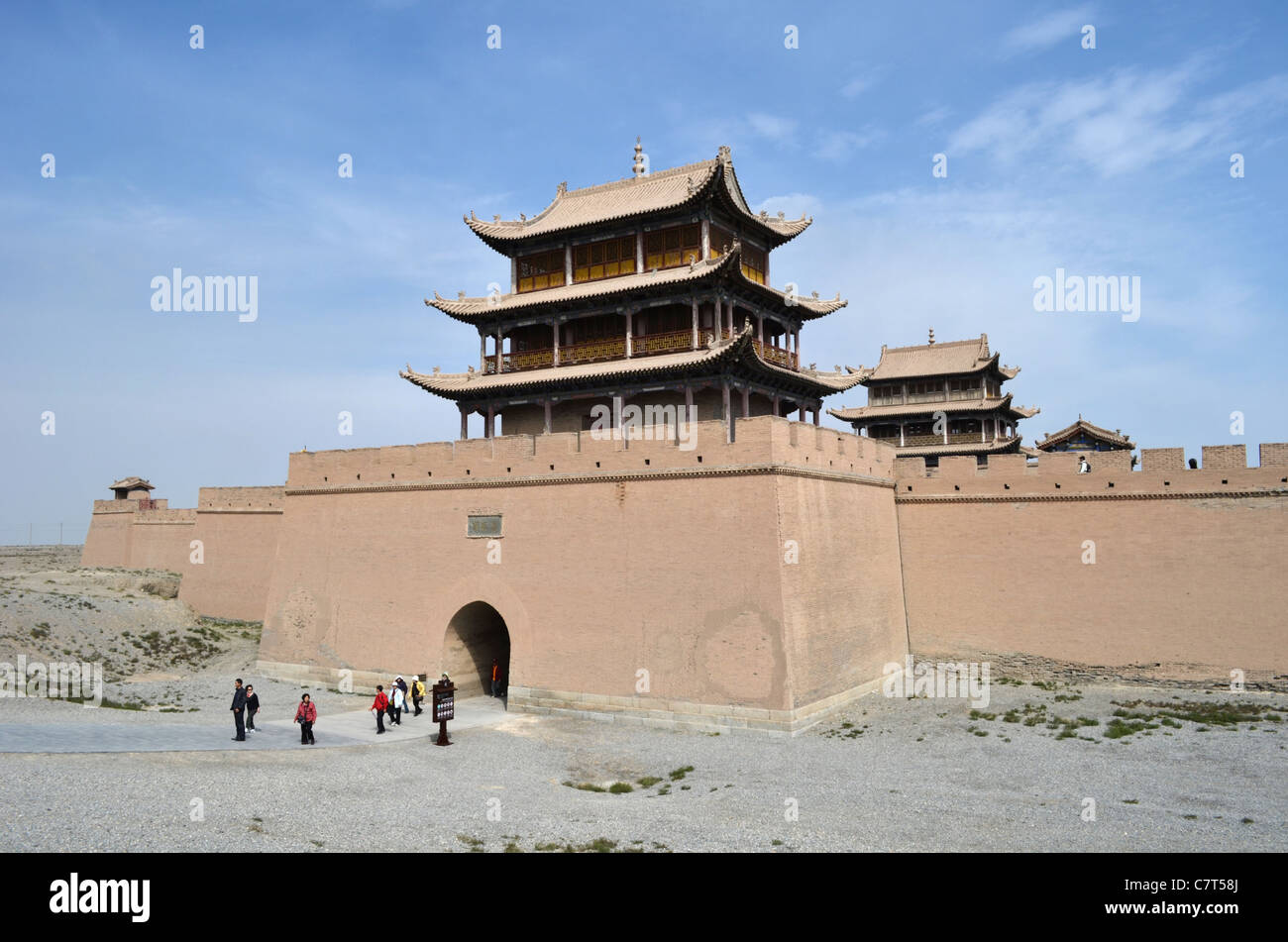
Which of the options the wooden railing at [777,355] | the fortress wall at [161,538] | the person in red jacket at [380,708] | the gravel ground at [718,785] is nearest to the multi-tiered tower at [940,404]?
the wooden railing at [777,355]

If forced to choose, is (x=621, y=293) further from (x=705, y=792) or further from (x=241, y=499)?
(x=241, y=499)

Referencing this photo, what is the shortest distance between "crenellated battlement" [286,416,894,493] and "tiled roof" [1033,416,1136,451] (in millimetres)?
14240

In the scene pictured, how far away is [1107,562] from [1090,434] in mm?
14984

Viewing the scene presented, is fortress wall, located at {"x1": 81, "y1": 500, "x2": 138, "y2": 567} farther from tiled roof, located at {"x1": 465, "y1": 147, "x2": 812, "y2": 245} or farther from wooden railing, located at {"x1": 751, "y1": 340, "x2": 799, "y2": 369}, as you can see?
wooden railing, located at {"x1": 751, "y1": 340, "x2": 799, "y2": 369}

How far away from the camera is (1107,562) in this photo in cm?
1838

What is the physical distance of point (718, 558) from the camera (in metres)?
16.8

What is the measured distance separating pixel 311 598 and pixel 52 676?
5950 mm

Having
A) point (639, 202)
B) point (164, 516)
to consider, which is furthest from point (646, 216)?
point (164, 516)

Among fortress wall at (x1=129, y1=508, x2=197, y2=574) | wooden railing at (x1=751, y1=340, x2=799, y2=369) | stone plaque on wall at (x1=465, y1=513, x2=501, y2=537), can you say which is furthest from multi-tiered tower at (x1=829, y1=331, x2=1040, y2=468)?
fortress wall at (x1=129, y1=508, x2=197, y2=574)

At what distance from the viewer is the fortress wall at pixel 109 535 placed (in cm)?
3559

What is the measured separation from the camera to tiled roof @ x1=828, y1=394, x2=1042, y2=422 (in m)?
32.0

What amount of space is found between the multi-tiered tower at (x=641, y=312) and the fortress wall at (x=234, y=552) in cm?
962
